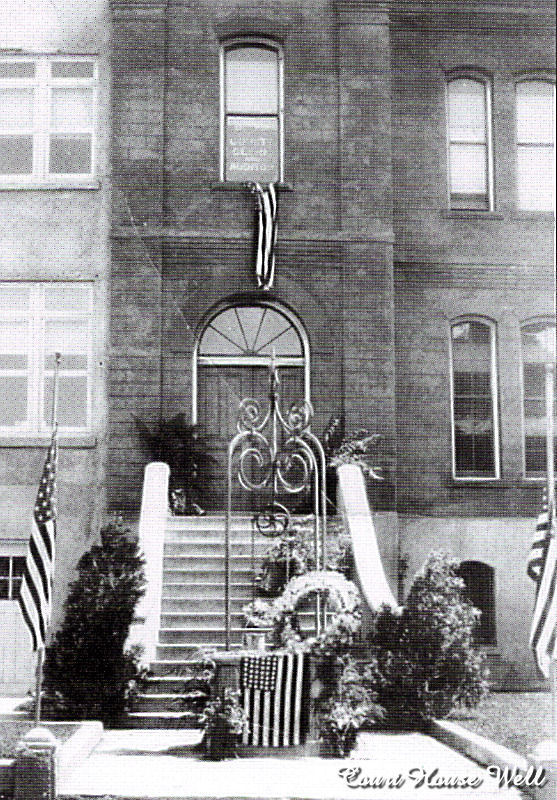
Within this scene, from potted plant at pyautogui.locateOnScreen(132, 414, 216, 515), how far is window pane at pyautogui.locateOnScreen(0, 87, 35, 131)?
4.74 m

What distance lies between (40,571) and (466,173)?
1149 cm

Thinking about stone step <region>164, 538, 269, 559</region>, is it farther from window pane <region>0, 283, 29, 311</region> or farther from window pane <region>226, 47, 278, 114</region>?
window pane <region>226, 47, 278, 114</region>

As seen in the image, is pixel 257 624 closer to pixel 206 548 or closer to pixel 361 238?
pixel 206 548

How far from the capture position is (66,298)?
18.0 meters

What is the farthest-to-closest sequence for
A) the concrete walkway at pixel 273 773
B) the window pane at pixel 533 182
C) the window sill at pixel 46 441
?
the window pane at pixel 533 182, the window sill at pixel 46 441, the concrete walkway at pixel 273 773

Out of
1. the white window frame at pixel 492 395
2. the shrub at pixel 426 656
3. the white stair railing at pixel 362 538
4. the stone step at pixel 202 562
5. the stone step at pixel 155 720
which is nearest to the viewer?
the stone step at pixel 155 720

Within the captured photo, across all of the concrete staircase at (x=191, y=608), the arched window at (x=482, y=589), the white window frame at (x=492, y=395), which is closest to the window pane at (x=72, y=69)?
the white window frame at (x=492, y=395)

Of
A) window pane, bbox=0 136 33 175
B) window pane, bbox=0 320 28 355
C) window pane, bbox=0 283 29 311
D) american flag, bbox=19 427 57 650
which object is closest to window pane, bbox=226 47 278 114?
window pane, bbox=0 136 33 175

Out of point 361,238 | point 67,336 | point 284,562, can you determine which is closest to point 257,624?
point 284,562

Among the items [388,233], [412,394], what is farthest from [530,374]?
[388,233]

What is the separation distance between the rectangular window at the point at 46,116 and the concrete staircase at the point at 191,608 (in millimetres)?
5850

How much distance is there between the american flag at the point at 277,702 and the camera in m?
10.8

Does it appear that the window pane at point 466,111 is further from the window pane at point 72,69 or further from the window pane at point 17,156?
the window pane at point 17,156

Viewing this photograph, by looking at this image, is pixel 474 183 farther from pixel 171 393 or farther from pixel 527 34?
pixel 171 393
